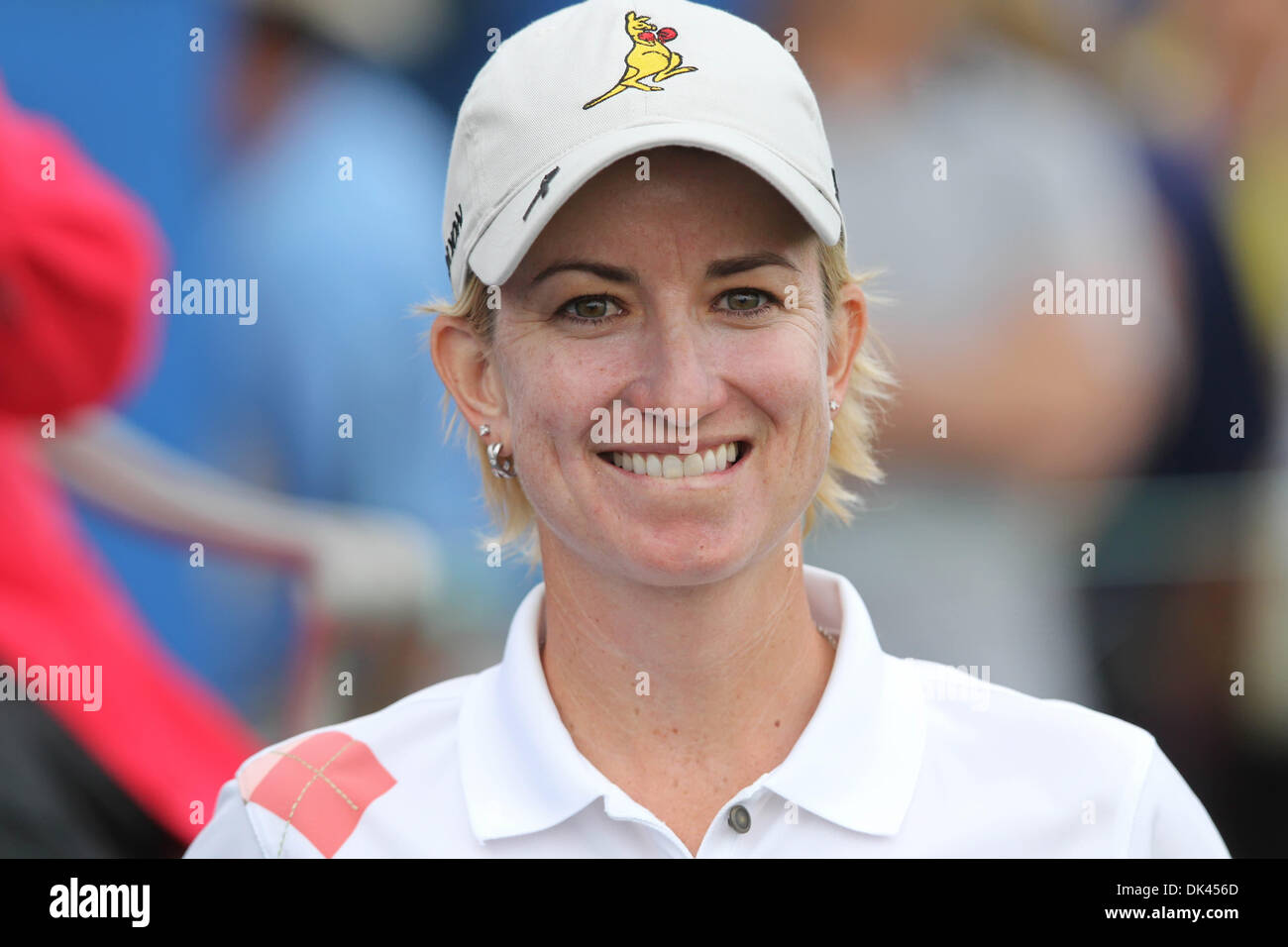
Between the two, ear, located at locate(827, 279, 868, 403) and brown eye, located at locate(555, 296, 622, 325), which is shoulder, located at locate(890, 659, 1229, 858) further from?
brown eye, located at locate(555, 296, 622, 325)

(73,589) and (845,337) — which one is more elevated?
(845,337)

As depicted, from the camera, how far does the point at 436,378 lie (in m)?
2.61

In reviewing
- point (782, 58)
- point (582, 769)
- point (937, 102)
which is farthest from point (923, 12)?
point (582, 769)

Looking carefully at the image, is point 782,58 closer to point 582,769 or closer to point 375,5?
point 582,769

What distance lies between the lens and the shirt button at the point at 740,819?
1517 mm

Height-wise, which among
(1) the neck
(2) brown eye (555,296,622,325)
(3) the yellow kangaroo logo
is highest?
A: (3) the yellow kangaroo logo

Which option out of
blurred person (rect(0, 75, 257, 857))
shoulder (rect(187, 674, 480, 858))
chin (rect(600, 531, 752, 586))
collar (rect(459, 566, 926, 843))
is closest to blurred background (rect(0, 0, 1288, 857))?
blurred person (rect(0, 75, 257, 857))

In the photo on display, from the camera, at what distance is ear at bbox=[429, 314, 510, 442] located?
5.41ft

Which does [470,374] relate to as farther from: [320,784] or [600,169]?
[320,784]

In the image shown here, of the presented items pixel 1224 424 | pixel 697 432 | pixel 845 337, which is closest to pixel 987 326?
pixel 1224 424

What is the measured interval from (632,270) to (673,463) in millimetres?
212

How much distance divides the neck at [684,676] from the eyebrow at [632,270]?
13.2 inches

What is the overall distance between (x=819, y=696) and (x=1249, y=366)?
4.86 ft

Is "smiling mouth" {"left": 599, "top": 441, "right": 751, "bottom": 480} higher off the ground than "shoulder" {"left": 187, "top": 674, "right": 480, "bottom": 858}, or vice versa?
"smiling mouth" {"left": 599, "top": 441, "right": 751, "bottom": 480}
